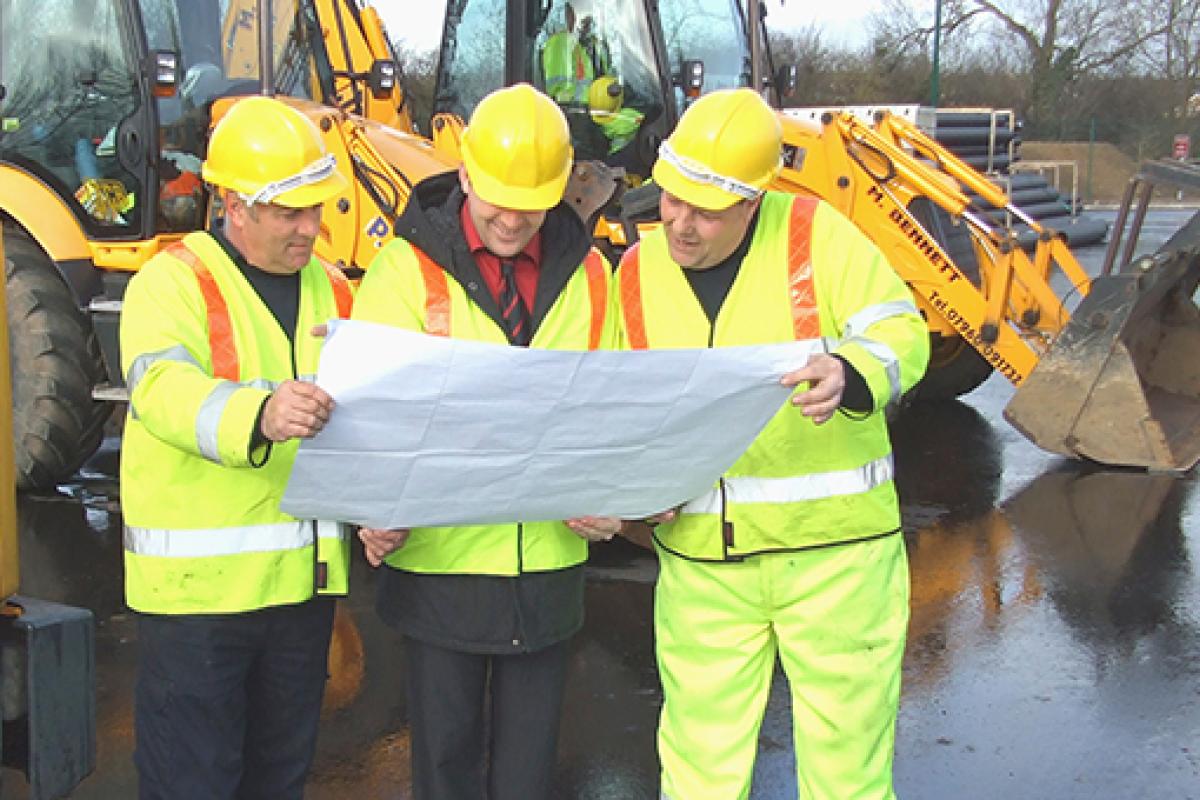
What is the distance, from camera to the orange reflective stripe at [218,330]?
8.79 feet

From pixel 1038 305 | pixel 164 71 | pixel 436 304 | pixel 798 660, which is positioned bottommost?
pixel 798 660

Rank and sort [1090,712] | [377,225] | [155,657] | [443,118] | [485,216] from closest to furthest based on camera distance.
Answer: [485,216] < [155,657] < [1090,712] < [377,225] < [443,118]

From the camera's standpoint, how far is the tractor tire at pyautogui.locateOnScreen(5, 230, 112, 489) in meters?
6.64

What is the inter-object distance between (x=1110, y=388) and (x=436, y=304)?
4.77m

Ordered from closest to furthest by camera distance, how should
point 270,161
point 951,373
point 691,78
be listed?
point 270,161
point 691,78
point 951,373

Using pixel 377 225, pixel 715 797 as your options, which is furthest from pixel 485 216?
pixel 377 225

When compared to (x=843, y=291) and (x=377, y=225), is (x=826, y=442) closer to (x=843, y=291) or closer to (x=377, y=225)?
(x=843, y=291)

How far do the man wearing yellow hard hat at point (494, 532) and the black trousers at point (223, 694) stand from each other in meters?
0.25

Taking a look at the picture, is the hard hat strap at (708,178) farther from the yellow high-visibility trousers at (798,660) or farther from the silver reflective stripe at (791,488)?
the yellow high-visibility trousers at (798,660)

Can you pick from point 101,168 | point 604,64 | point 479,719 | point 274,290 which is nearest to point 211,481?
point 274,290

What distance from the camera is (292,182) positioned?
106 inches

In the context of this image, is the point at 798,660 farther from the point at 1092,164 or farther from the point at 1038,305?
the point at 1092,164

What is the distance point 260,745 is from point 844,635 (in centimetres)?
133

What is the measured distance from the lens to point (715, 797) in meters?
2.90
